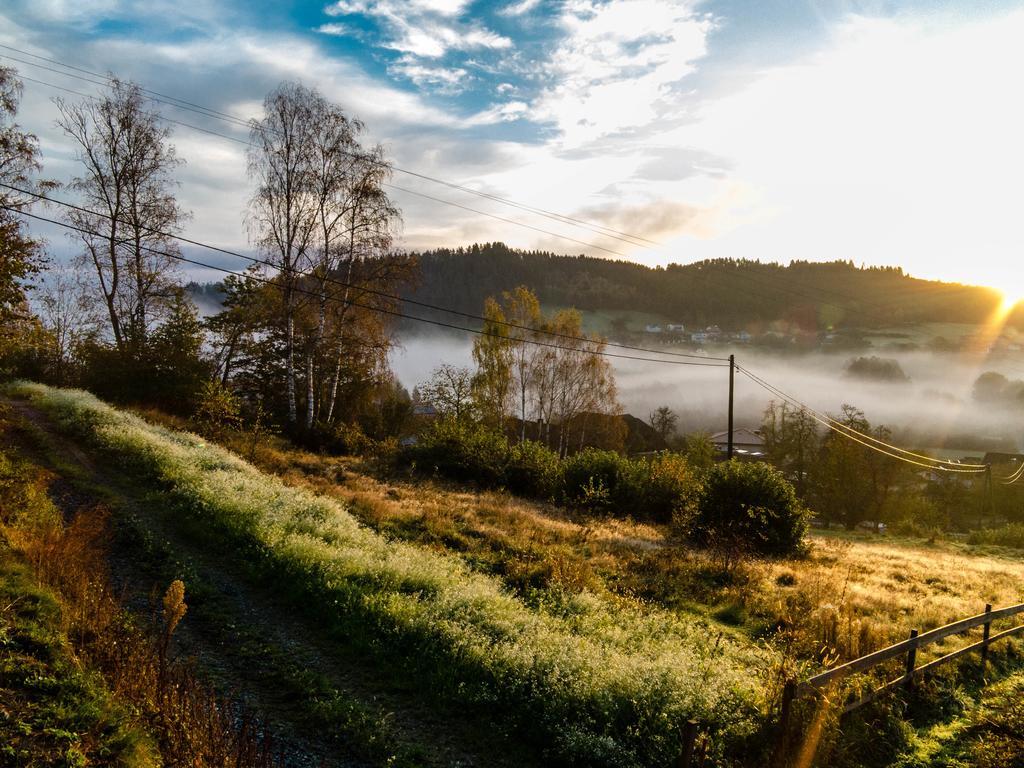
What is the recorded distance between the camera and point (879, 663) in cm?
910

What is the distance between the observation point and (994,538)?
3744 cm

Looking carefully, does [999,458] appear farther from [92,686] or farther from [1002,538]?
[92,686]

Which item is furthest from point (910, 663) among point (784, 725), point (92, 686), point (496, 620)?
point (92, 686)

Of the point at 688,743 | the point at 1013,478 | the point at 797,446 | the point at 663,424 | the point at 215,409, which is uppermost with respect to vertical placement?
the point at 215,409

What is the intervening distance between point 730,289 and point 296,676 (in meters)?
187

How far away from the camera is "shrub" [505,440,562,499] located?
29.4 m

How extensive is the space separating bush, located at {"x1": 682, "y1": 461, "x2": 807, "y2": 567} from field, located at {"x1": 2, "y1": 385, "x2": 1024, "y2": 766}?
3507 mm

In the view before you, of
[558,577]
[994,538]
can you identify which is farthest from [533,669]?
[994,538]

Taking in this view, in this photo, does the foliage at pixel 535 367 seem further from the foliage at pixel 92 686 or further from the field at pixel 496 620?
the foliage at pixel 92 686

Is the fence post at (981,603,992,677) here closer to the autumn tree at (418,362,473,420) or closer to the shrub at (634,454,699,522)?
the shrub at (634,454,699,522)

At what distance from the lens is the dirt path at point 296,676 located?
6395mm

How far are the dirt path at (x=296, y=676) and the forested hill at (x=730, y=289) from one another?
124m

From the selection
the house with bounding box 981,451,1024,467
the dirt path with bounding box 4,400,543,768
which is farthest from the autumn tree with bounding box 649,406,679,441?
A: the dirt path with bounding box 4,400,543,768

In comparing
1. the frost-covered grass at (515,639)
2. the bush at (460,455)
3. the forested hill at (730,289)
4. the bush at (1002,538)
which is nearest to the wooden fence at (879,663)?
the frost-covered grass at (515,639)
